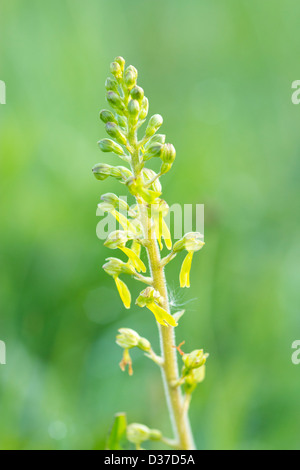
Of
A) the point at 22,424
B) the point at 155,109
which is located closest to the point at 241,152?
the point at 155,109

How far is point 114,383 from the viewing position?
13.9 ft

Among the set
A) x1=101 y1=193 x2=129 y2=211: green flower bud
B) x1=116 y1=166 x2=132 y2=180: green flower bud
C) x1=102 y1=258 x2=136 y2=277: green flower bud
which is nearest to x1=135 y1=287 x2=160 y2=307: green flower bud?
x1=102 y1=258 x2=136 y2=277: green flower bud

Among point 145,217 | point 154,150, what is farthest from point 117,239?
point 154,150

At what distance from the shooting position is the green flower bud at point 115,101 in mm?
2561

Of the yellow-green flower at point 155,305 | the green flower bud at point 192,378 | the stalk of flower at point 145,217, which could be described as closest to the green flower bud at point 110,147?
the stalk of flower at point 145,217

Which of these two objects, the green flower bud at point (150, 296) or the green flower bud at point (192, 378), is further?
the green flower bud at point (192, 378)

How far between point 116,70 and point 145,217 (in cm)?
73

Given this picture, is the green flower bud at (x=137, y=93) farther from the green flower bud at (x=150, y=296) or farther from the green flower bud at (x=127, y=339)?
the green flower bud at (x=127, y=339)

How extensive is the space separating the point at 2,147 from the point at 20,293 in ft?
4.62

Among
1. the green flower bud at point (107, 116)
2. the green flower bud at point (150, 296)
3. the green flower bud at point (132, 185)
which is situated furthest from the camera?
the green flower bud at point (107, 116)

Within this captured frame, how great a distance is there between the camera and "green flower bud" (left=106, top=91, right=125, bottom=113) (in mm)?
2561

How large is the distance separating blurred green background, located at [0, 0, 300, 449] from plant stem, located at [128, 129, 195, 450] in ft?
1.84

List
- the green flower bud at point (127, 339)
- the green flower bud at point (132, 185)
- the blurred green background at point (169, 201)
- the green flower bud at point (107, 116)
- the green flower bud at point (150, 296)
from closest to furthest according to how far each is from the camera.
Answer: the green flower bud at point (132, 185), the green flower bud at point (150, 296), the green flower bud at point (107, 116), the green flower bud at point (127, 339), the blurred green background at point (169, 201)

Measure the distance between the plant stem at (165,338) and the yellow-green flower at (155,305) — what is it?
0.04 m
